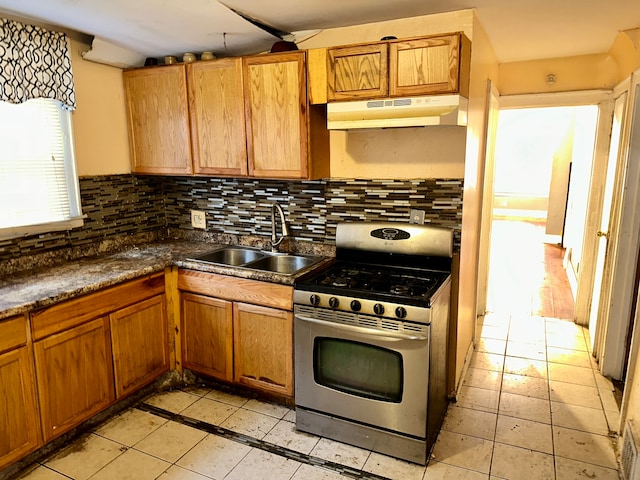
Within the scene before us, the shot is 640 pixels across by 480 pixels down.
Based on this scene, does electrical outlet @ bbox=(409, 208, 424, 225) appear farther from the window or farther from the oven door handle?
the window

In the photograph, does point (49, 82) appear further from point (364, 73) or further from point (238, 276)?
point (364, 73)

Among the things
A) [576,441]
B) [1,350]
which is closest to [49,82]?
[1,350]

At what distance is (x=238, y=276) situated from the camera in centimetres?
261

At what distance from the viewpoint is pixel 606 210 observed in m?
3.32

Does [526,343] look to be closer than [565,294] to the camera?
Yes

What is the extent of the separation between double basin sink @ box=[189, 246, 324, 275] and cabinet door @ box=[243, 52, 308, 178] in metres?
0.58

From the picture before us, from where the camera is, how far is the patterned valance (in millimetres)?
2363

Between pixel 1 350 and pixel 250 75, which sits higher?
pixel 250 75

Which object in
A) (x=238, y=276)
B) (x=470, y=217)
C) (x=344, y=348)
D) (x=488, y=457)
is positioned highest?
(x=470, y=217)

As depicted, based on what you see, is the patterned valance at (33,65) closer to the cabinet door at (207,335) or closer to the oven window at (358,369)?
the cabinet door at (207,335)

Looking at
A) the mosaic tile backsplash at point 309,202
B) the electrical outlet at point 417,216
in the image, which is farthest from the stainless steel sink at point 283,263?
the electrical outlet at point 417,216

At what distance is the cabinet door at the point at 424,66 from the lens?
2.17m

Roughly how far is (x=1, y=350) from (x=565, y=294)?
4.84m

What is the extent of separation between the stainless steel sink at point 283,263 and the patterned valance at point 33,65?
1.49 m
